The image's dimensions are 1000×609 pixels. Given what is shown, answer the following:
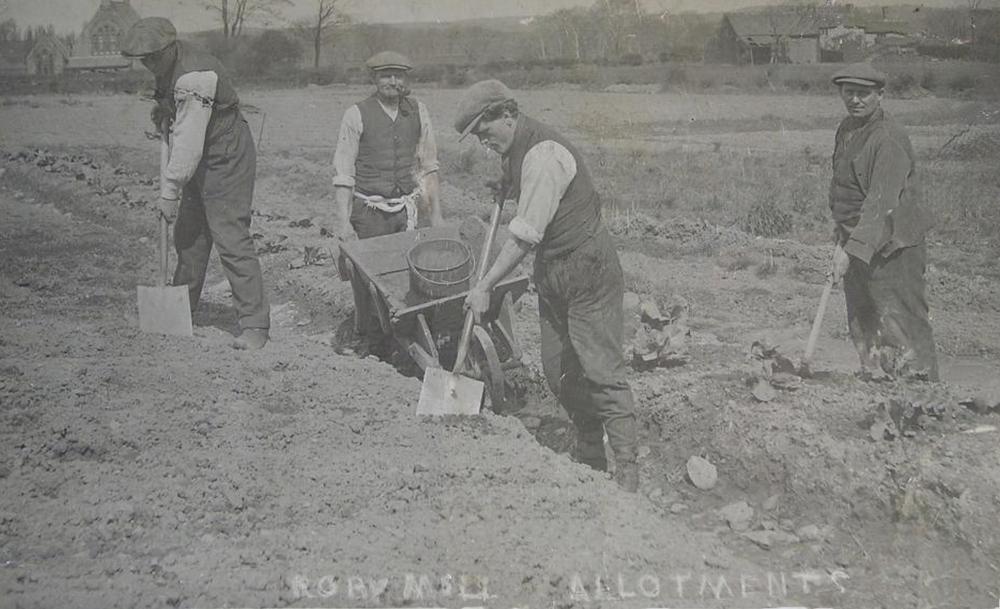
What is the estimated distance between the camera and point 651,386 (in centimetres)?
393

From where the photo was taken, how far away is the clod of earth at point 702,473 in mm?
3279

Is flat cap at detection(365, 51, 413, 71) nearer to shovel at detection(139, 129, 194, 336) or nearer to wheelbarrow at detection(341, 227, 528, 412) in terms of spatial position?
wheelbarrow at detection(341, 227, 528, 412)

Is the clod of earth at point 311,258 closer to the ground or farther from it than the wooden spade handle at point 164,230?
closer to the ground

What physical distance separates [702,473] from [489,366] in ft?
3.31

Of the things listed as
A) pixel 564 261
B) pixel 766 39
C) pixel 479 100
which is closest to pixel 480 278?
pixel 564 261

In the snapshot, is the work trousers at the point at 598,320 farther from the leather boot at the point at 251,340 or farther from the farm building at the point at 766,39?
the farm building at the point at 766,39

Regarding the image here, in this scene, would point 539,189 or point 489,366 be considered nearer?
point 539,189

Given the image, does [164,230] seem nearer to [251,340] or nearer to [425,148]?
[251,340]

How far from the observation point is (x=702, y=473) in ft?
10.8

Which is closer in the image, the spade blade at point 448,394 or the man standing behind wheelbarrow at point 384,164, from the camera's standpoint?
the spade blade at point 448,394

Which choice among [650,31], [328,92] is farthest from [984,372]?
[328,92]

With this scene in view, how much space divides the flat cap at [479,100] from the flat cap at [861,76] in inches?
66.7

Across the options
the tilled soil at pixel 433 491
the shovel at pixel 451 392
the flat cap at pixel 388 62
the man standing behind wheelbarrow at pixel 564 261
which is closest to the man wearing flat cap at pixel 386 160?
the flat cap at pixel 388 62

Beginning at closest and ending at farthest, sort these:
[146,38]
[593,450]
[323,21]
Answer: [593,450] → [146,38] → [323,21]
